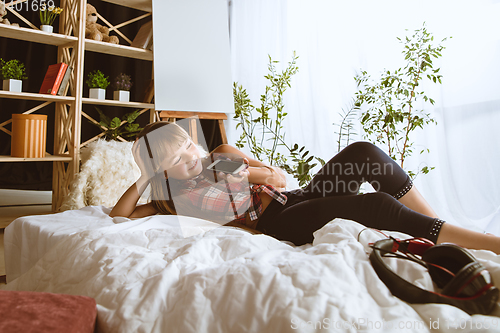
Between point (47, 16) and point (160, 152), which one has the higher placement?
point (47, 16)

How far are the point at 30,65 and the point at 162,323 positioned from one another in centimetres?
291

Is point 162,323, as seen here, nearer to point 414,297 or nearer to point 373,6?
point 414,297

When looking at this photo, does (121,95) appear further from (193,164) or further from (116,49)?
(193,164)

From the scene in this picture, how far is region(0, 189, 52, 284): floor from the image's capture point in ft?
8.45

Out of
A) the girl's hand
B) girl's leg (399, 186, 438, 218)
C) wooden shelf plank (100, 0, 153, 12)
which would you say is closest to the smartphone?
the girl's hand

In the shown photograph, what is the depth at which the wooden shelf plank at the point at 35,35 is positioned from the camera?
2.21 m

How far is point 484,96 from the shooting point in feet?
6.40

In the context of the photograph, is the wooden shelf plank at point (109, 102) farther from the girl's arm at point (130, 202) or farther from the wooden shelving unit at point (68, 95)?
the girl's arm at point (130, 202)

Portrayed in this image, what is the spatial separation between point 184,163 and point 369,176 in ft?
2.24

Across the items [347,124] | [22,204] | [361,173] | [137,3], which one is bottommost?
[22,204]

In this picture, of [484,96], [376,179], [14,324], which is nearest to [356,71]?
[484,96]

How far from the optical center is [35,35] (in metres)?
2.32

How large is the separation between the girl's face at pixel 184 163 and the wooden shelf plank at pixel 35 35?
1.51m

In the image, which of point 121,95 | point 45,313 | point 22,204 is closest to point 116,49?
point 121,95
